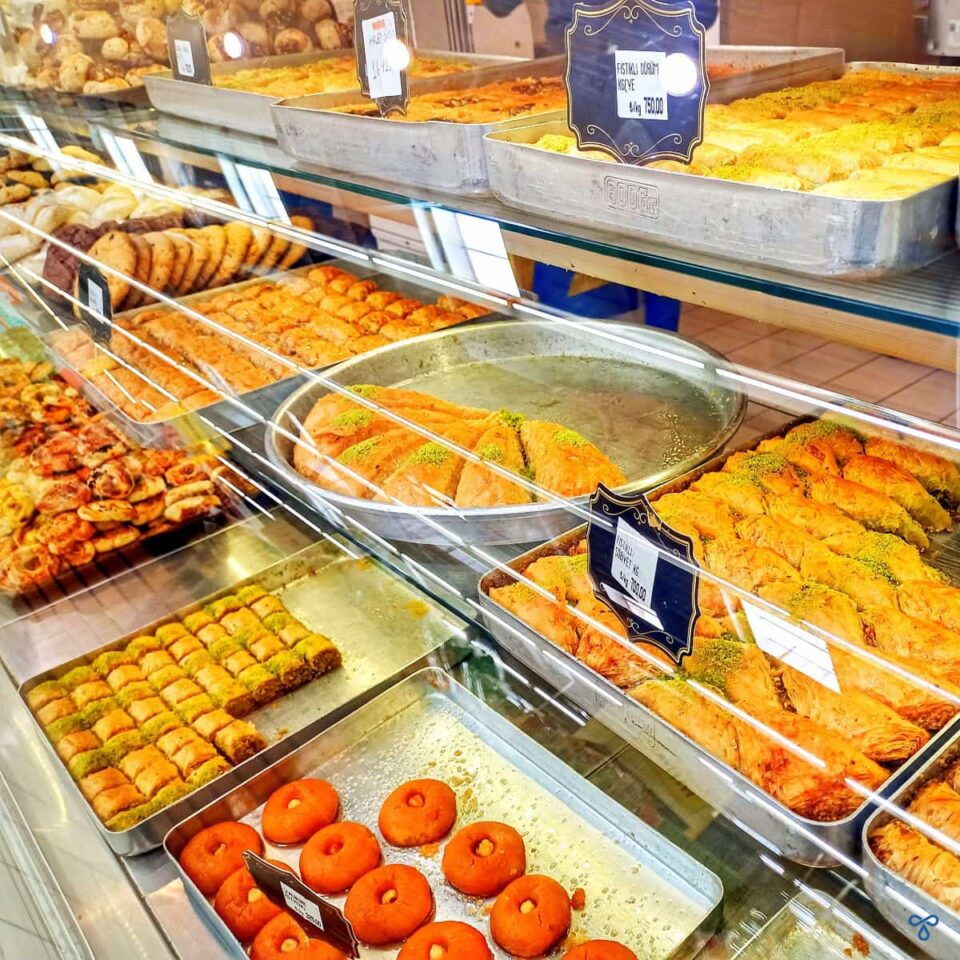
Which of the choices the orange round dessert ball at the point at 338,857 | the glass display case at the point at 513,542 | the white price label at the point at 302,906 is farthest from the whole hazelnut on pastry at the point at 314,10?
the white price label at the point at 302,906

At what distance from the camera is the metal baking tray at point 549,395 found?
148cm

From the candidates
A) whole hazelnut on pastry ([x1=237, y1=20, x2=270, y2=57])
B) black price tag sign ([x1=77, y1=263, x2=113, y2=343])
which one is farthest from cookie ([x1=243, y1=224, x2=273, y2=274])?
whole hazelnut on pastry ([x1=237, y1=20, x2=270, y2=57])

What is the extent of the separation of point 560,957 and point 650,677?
0.42m

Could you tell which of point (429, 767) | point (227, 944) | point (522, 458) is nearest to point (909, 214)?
point (522, 458)

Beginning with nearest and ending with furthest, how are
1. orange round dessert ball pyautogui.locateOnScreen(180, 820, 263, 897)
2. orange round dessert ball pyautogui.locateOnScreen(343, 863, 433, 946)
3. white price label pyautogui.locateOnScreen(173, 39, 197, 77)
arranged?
orange round dessert ball pyautogui.locateOnScreen(343, 863, 433, 946) → orange round dessert ball pyautogui.locateOnScreen(180, 820, 263, 897) → white price label pyautogui.locateOnScreen(173, 39, 197, 77)

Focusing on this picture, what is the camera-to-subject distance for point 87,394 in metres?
2.63

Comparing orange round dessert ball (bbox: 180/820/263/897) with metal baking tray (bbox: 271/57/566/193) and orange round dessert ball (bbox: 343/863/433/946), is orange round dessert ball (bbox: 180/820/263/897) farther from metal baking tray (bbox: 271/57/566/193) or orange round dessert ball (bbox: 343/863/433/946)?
metal baking tray (bbox: 271/57/566/193)

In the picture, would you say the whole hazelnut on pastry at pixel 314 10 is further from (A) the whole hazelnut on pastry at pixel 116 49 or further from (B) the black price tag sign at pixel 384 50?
(B) the black price tag sign at pixel 384 50

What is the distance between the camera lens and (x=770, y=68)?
146 cm

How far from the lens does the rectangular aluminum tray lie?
967 mm

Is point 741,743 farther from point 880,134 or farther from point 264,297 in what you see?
point 264,297

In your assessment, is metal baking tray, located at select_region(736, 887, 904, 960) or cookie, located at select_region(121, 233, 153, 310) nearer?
metal baking tray, located at select_region(736, 887, 904, 960)

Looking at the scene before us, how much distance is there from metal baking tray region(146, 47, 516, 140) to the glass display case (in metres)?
0.01

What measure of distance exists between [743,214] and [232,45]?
6.20ft
